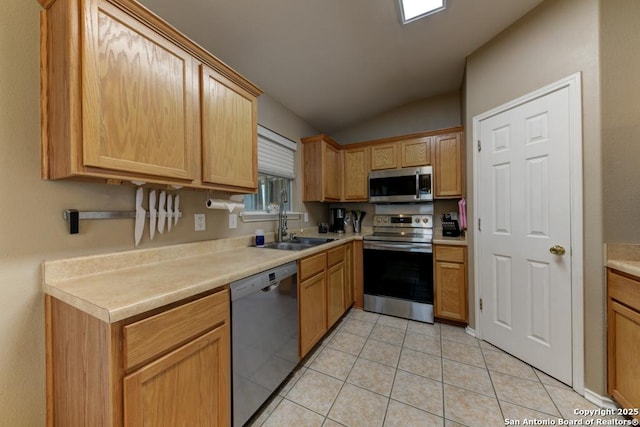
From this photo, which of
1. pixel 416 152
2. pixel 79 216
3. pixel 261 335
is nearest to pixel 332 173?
pixel 416 152

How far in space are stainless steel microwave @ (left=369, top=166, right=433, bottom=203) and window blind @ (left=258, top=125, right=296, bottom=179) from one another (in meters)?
1.07

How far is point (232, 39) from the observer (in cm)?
173

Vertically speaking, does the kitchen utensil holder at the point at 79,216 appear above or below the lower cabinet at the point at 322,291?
above

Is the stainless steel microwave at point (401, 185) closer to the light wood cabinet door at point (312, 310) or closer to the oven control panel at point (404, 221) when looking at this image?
the oven control panel at point (404, 221)

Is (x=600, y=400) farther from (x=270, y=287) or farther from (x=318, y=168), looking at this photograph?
(x=318, y=168)

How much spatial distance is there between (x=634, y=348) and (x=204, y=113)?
102 inches

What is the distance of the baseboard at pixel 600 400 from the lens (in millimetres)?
1400

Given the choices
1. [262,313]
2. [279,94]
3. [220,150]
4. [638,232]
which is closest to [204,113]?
[220,150]

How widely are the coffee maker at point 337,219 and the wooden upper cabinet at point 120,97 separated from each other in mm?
2133

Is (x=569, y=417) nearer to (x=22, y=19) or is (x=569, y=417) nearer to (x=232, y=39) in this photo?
(x=232, y=39)

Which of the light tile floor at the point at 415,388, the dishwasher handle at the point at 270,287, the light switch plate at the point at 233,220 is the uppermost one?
the light switch plate at the point at 233,220

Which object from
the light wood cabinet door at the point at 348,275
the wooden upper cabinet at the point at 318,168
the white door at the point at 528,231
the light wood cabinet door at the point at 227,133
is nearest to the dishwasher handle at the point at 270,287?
the light wood cabinet door at the point at 227,133

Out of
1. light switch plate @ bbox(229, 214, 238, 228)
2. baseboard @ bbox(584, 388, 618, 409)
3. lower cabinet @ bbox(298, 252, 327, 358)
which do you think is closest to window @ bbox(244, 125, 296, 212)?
light switch plate @ bbox(229, 214, 238, 228)

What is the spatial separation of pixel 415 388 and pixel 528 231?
1.40 meters
